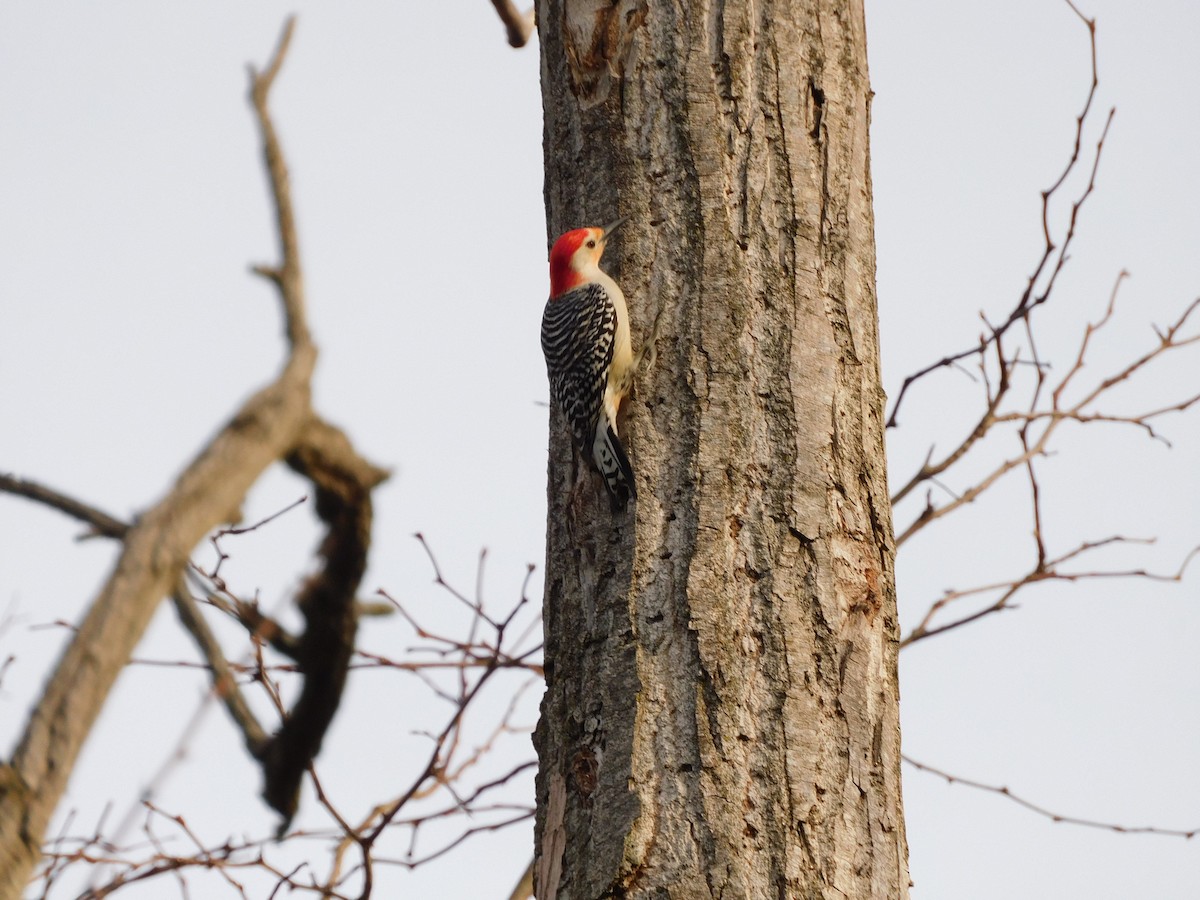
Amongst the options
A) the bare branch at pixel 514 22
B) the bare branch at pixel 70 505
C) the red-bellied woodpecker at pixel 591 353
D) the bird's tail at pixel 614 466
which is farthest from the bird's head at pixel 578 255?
the bare branch at pixel 70 505

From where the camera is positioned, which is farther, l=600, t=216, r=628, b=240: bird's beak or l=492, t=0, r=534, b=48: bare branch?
l=492, t=0, r=534, b=48: bare branch

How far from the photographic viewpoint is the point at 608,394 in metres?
3.37

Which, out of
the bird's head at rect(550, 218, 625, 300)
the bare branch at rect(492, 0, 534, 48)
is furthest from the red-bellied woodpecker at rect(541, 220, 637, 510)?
the bare branch at rect(492, 0, 534, 48)

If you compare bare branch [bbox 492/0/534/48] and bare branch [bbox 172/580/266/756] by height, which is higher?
bare branch [bbox 492/0/534/48]

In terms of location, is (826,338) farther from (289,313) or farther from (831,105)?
(289,313)

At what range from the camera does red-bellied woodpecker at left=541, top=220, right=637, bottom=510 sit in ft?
9.45

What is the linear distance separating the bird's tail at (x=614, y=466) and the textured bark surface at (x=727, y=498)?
0.11 feet

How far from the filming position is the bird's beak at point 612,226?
10.1ft

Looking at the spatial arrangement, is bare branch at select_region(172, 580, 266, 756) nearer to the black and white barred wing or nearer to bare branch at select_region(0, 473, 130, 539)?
bare branch at select_region(0, 473, 130, 539)

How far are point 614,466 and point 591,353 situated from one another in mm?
1080

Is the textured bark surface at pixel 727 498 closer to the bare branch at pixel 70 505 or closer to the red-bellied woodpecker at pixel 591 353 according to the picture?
the red-bellied woodpecker at pixel 591 353

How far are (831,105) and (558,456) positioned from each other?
114 cm

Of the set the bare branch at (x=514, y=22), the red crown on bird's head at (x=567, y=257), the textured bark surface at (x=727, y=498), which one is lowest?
the textured bark surface at (x=727, y=498)

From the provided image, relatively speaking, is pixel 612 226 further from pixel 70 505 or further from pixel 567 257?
pixel 70 505
